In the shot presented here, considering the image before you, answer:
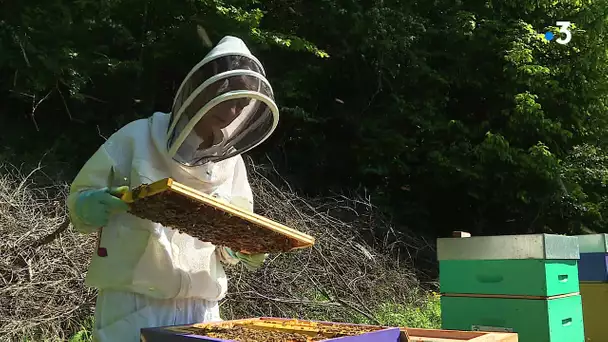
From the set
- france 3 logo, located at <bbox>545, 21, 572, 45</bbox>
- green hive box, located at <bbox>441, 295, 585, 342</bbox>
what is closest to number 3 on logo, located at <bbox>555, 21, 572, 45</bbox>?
france 3 logo, located at <bbox>545, 21, 572, 45</bbox>

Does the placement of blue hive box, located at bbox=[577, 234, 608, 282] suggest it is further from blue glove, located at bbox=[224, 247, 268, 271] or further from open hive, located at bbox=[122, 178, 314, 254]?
open hive, located at bbox=[122, 178, 314, 254]

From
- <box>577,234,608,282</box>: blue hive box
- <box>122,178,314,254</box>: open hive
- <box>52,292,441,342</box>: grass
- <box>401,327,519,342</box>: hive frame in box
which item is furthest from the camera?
<box>52,292,441,342</box>: grass

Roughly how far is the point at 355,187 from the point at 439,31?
2.61 meters

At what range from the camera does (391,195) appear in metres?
8.02

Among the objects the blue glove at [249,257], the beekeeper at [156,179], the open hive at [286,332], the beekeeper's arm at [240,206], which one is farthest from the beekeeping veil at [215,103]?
the open hive at [286,332]

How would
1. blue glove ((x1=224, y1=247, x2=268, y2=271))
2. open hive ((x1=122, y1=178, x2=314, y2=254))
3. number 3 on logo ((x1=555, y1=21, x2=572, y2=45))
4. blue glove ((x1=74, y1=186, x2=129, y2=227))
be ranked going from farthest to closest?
number 3 on logo ((x1=555, y1=21, x2=572, y2=45)) → blue glove ((x1=224, y1=247, x2=268, y2=271)) → blue glove ((x1=74, y1=186, x2=129, y2=227)) → open hive ((x1=122, y1=178, x2=314, y2=254))

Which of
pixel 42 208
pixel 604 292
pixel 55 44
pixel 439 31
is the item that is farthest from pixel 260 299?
pixel 439 31

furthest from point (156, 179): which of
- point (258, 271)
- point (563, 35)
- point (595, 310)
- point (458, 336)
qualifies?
point (563, 35)

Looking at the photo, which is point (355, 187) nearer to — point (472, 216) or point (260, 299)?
point (472, 216)

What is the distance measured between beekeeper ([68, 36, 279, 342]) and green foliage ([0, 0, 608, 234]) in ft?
15.3

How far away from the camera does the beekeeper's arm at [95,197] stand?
1655 mm

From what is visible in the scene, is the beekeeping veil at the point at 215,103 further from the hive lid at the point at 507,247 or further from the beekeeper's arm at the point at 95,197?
the hive lid at the point at 507,247

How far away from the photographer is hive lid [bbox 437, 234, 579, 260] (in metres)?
2.92

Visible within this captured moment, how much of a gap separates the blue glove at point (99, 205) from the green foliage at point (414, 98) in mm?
4881
